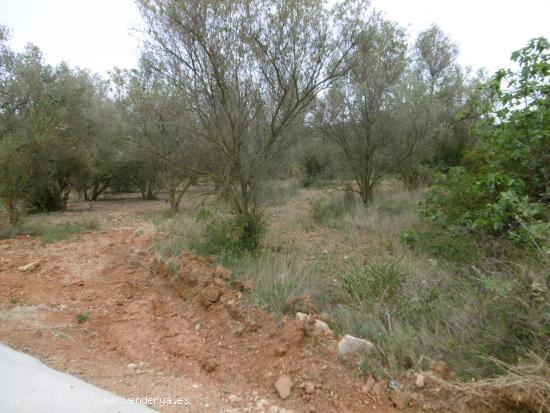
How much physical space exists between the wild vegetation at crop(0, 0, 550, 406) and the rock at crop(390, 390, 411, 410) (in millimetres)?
160

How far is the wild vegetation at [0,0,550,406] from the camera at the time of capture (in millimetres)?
2551

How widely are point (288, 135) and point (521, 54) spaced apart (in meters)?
3.32

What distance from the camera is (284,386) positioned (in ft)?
7.14

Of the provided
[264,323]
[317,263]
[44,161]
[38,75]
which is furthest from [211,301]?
[38,75]

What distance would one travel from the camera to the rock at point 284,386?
2.13 metres

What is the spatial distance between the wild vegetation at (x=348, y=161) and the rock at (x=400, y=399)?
16 cm

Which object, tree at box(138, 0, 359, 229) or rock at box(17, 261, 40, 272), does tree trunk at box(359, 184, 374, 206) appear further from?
rock at box(17, 261, 40, 272)

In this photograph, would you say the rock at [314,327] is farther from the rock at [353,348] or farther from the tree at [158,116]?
the tree at [158,116]

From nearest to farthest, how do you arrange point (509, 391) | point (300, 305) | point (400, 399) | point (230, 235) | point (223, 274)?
point (509, 391) → point (400, 399) → point (300, 305) → point (223, 274) → point (230, 235)

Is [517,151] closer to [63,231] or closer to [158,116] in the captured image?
[158,116]

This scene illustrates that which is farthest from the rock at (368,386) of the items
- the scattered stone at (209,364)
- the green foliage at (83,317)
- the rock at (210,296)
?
the green foliage at (83,317)

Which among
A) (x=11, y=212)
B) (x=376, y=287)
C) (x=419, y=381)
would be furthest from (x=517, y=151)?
(x=11, y=212)

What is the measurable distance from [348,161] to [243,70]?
5364mm

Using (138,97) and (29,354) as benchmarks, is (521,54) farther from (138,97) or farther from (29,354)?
(29,354)
